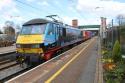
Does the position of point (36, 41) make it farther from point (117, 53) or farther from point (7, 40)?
point (7, 40)

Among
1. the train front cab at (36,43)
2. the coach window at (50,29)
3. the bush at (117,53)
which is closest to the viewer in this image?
the bush at (117,53)

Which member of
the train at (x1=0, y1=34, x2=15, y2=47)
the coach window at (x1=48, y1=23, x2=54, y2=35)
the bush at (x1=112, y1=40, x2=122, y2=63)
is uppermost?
the coach window at (x1=48, y1=23, x2=54, y2=35)

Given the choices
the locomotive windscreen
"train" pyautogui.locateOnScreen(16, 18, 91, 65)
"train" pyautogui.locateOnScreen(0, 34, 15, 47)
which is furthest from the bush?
"train" pyautogui.locateOnScreen(0, 34, 15, 47)

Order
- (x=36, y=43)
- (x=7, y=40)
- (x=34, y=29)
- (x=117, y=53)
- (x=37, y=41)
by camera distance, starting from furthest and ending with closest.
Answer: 1. (x=7, y=40)
2. (x=34, y=29)
3. (x=37, y=41)
4. (x=36, y=43)
5. (x=117, y=53)

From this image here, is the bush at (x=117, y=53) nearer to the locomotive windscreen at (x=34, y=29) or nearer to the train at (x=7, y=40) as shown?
the locomotive windscreen at (x=34, y=29)

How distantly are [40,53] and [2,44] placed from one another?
40.9 m

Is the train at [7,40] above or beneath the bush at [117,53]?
beneath

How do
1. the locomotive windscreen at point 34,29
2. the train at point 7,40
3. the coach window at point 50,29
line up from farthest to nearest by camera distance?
the train at point 7,40
the coach window at point 50,29
the locomotive windscreen at point 34,29

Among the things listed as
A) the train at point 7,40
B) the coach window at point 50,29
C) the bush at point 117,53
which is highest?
the coach window at point 50,29

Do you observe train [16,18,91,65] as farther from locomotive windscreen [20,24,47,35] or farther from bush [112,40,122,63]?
bush [112,40,122,63]

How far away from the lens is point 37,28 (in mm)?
21188


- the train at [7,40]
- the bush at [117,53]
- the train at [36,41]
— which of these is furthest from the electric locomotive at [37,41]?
the train at [7,40]

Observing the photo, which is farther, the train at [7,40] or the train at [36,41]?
the train at [7,40]

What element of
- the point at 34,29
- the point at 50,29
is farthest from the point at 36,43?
the point at 50,29
